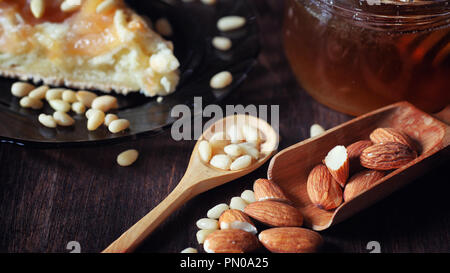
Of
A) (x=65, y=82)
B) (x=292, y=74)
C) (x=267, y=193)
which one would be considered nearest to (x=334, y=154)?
(x=267, y=193)

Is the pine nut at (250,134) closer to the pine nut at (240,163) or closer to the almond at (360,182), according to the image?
the pine nut at (240,163)

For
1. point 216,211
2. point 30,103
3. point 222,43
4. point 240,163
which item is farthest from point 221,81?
point 30,103

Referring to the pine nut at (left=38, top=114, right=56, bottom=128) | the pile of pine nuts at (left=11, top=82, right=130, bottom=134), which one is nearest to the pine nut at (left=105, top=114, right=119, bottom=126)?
the pile of pine nuts at (left=11, top=82, right=130, bottom=134)

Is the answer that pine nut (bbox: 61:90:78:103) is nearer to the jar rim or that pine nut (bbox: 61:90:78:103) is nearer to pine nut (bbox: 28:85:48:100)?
pine nut (bbox: 28:85:48:100)

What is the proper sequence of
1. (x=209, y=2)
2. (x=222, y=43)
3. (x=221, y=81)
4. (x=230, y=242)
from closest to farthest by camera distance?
(x=230, y=242), (x=221, y=81), (x=222, y=43), (x=209, y=2)

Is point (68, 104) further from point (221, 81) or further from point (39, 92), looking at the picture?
point (221, 81)

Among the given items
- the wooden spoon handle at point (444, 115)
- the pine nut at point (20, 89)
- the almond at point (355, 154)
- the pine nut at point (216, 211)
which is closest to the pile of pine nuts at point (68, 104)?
the pine nut at point (20, 89)
